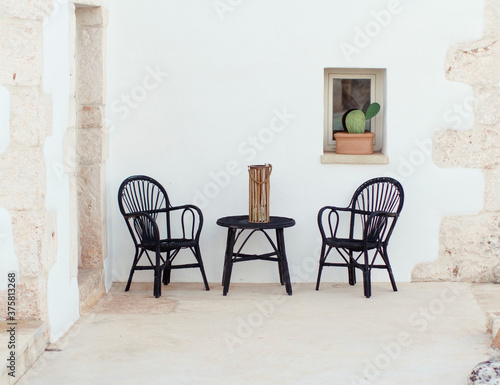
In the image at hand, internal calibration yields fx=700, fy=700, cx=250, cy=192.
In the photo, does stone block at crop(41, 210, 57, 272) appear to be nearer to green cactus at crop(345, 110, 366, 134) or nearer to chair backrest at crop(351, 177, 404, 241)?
chair backrest at crop(351, 177, 404, 241)

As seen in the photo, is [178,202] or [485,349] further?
[178,202]

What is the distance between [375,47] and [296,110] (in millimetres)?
771

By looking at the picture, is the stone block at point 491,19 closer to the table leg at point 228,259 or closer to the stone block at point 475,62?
the stone block at point 475,62

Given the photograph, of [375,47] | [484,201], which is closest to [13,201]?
[375,47]

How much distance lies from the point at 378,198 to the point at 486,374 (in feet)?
7.79

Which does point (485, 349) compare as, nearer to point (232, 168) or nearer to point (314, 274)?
point (314, 274)

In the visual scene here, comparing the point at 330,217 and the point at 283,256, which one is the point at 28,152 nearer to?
the point at 283,256

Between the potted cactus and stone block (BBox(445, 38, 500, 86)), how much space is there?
2.12ft

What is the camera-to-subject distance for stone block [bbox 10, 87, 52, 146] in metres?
3.54

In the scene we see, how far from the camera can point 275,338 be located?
401 centimetres

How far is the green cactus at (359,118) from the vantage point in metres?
5.40

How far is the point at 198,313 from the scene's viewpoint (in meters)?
4.55

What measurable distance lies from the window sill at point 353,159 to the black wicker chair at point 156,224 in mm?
1087

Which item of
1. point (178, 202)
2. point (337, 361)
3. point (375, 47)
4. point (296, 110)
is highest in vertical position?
point (375, 47)
